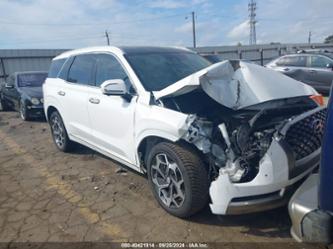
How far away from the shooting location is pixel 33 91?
10.1 m

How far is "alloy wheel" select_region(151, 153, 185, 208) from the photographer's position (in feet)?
10.9

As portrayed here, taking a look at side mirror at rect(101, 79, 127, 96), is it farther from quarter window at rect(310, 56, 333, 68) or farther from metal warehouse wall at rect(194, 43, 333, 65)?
metal warehouse wall at rect(194, 43, 333, 65)

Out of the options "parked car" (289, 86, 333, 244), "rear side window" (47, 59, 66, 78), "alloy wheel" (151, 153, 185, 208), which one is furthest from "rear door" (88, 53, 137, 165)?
"parked car" (289, 86, 333, 244)

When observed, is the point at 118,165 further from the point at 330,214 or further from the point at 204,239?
the point at 330,214

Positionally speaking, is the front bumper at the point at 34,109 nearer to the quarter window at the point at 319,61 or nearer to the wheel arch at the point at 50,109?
the wheel arch at the point at 50,109

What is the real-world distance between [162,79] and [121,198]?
5.28 ft

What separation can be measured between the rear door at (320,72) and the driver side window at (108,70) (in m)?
9.37

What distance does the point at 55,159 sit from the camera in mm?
5812

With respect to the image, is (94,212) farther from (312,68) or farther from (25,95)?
(312,68)

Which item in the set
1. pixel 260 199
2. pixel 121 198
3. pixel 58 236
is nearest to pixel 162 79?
pixel 121 198

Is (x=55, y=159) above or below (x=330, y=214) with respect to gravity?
below

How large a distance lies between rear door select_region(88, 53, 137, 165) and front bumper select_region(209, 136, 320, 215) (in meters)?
1.41

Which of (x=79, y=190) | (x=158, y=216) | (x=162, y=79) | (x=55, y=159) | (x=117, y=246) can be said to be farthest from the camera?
(x=55, y=159)

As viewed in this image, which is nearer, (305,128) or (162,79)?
(305,128)
